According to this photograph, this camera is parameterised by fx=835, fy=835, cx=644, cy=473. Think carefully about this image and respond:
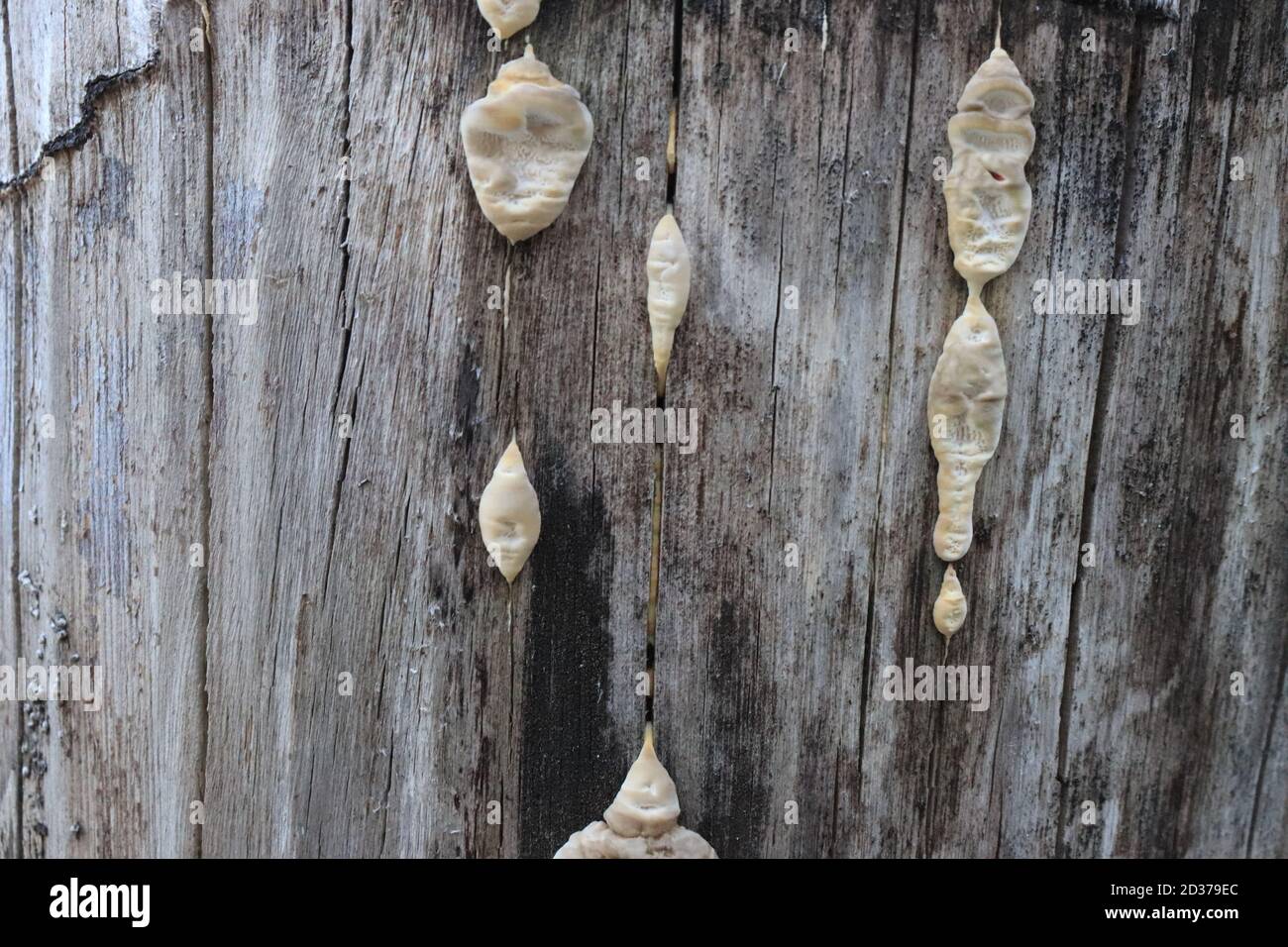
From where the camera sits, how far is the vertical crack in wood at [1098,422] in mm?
2109

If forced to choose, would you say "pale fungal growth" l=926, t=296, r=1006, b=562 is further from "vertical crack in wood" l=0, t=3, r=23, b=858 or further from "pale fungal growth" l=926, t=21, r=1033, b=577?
"vertical crack in wood" l=0, t=3, r=23, b=858

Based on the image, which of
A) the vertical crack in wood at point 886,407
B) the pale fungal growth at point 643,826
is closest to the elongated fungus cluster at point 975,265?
the vertical crack in wood at point 886,407

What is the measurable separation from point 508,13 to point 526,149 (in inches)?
12.1

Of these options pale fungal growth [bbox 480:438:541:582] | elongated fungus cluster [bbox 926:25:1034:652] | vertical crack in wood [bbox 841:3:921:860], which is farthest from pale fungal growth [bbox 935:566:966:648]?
pale fungal growth [bbox 480:438:541:582]

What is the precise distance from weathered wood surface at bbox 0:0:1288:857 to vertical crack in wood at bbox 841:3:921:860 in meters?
0.01

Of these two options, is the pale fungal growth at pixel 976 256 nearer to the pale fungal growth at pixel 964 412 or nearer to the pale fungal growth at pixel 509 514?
the pale fungal growth at pixel 964 412

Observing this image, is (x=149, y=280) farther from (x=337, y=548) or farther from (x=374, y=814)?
(x=374, y=814)

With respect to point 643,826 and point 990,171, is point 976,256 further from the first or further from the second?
point 643,826

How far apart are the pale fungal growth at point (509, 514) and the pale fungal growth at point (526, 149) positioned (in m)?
0.56

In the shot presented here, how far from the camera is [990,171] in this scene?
6.70 ft

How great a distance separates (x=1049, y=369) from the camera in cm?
216

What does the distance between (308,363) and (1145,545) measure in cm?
224

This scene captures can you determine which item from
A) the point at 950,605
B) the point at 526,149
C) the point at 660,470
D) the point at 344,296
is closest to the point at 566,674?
the point at 660,470

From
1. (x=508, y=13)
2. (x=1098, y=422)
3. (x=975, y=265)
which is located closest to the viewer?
(x=508, y=13)
